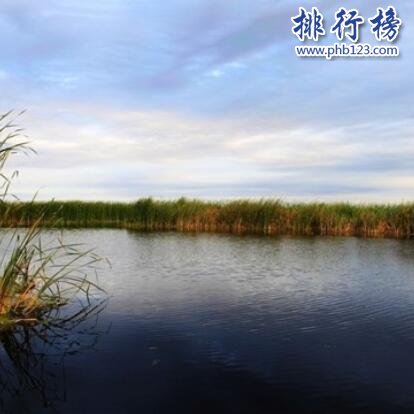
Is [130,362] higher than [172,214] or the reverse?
the reverse

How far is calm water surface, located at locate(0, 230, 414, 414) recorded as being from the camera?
4.49 m

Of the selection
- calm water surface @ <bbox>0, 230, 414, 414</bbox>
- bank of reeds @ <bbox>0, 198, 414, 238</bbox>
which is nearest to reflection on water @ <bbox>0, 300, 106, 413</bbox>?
calm water surface @ <bbox>0, 230, 414, 414</bbox>

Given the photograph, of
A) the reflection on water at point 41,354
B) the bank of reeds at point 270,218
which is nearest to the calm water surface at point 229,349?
the reflection on water at point 41,354

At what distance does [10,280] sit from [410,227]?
19203mm

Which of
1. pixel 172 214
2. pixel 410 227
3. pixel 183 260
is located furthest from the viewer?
pixel 172 214

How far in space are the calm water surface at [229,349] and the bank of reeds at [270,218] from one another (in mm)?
11618

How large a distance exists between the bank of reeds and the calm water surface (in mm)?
11618

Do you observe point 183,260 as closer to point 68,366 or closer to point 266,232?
point 68,366

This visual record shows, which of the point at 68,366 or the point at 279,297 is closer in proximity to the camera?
the point at 68,366

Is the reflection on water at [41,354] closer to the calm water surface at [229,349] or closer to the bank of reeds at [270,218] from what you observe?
the calm water surface at [229,349]

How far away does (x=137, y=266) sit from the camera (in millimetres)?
11891

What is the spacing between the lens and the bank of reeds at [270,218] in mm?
22312

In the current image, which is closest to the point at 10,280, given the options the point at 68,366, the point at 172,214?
the point at 68,366

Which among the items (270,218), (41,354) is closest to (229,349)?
(41,354)
